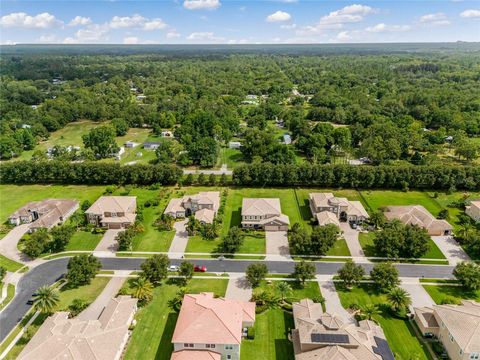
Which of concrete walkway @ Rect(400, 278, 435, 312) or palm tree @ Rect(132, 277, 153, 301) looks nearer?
palm tree @ Rect(132, 277, 153, 301)

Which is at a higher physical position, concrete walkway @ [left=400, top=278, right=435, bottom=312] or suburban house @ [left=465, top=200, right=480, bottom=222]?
suburban house @ [left=465, top=200, right=480, bottom=222]

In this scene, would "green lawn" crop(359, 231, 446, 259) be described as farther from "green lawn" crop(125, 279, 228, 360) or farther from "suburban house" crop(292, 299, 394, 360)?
"green lawn" crop(125, 279, 228, 360)

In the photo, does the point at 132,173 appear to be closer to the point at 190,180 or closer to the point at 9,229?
the point at 190,180

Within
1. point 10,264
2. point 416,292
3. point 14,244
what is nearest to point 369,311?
point 416,292

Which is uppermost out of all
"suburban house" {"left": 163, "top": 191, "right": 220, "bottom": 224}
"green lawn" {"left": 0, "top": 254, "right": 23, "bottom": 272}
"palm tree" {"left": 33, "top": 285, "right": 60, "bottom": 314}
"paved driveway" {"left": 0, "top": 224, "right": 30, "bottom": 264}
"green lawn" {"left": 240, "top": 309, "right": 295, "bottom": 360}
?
"palm tree" {"left": 33, "top": 285, "right": 60, "bottom": 314}

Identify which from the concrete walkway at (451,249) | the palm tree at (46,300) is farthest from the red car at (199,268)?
the concrete walkway at (451,249)

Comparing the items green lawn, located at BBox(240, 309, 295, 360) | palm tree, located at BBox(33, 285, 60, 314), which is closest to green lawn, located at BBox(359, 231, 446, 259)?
green lawn, located at BBox(240, 309, 295, 360)

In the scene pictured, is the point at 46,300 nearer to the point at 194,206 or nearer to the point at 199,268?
the point at 199,268

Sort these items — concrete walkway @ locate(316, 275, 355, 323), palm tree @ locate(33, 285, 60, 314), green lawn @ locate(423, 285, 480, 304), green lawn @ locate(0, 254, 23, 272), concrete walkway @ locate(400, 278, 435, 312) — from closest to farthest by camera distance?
1. palm tree @ locate(33, 285, 60, 314)
2. concrete walkway @ locate(316, 275, 355, 323)
3. concrete walkway @ locate(400, 278, 435, 312)
4. green lawn @ locate(423, 285, 480, 304)
5. green lawn @ locate(0, 254, 23, 272)
